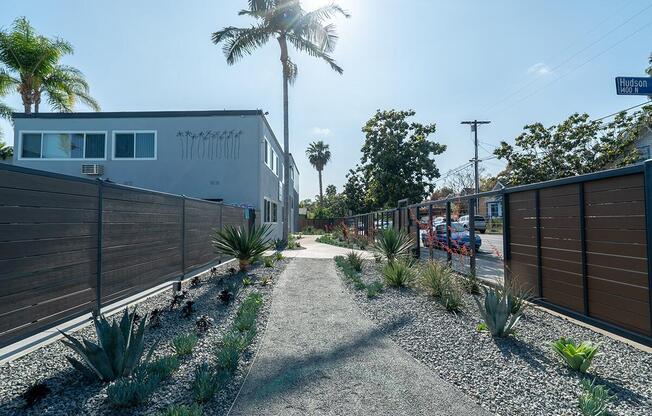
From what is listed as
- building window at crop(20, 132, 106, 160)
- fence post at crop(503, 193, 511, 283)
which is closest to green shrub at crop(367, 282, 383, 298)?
fence post at crop(503, 193, 511, 283)

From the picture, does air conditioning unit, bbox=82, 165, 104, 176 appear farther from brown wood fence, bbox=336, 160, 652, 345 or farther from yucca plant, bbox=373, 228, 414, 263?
brown wood fence, bbox=336, 160, 652, 345

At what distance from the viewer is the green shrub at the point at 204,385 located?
9.77 feet

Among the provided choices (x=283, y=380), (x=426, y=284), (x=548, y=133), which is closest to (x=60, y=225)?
(x=283, y=380)

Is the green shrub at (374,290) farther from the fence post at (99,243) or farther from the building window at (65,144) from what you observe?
the building window at (65,144)

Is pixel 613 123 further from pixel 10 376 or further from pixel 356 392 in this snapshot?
pixel 10 376

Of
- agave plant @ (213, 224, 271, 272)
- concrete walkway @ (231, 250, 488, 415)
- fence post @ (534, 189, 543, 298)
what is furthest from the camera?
agave plant @ (213, 224, 271, 272)

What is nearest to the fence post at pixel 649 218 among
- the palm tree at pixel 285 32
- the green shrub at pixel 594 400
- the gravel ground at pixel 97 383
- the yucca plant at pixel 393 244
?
the green shrub at pixel 594 400

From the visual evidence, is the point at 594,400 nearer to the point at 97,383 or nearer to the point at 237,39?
the point at 97,383

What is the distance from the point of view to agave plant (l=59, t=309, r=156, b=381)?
3.19m

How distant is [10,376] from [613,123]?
20.6 metres

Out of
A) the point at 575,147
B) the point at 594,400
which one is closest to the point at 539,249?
the point at 594,400

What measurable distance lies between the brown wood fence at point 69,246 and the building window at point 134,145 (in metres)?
12.1

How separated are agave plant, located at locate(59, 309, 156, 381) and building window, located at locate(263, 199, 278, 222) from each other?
1598cm

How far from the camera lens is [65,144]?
1816 cm
